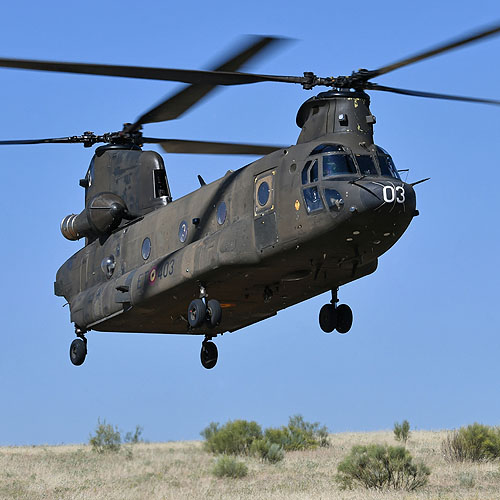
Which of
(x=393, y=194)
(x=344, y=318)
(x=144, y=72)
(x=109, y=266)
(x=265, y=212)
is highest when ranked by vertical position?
(x=144, y=72)

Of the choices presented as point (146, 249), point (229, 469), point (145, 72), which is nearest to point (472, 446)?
point (229, 469)

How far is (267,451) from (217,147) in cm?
2231

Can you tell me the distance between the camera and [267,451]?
41219 millimetres

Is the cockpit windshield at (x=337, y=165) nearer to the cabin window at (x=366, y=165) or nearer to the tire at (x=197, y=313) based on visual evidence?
the cabin window at (x=366, y=165)

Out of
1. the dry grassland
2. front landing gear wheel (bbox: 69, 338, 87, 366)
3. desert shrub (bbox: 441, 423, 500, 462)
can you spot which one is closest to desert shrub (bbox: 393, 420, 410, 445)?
the dry grassland

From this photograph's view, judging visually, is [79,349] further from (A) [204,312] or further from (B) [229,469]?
(B) [229,469]

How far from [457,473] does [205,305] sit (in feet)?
61.3

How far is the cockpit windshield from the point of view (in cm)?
1605

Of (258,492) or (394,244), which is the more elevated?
(394,244)

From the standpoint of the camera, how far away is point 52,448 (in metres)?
53.5

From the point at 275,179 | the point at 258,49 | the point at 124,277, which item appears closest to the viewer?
the point at 258,49

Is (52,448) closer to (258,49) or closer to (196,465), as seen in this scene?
(196,465)

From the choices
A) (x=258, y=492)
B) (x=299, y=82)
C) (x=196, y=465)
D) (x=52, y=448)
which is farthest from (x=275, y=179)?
(x=52, y=448)

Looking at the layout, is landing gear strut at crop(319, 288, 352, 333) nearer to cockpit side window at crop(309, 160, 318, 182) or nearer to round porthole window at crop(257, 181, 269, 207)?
round porthole window at crop(257, 181, 269, 207)
